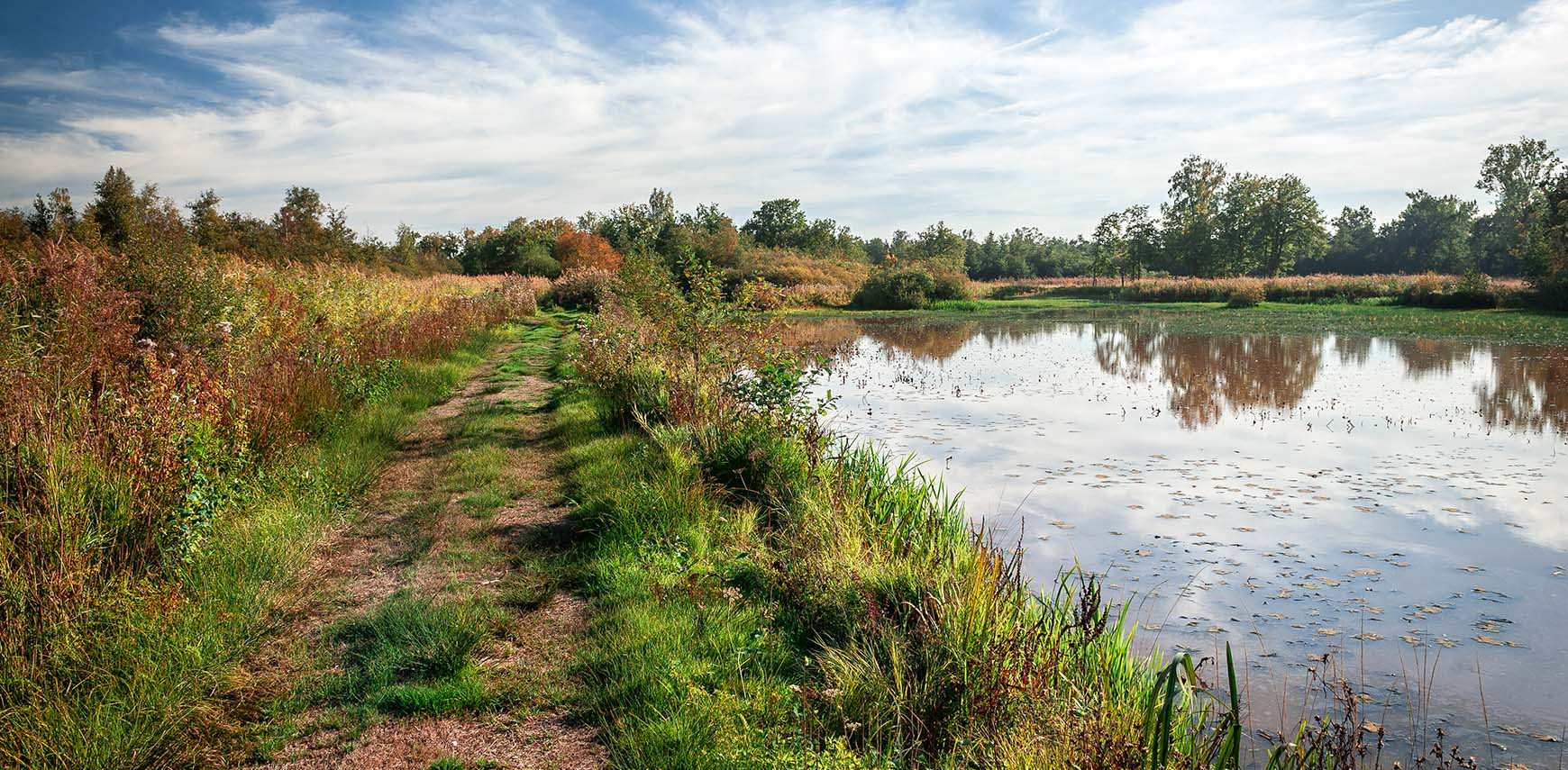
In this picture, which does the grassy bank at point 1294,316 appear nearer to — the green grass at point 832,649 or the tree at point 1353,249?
the green grass at point 832,649

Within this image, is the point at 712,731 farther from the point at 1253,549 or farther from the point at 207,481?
the point at 1253,549

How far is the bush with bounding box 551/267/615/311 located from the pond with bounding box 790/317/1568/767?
22.6 meters

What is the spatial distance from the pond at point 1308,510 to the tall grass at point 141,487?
4.41 m

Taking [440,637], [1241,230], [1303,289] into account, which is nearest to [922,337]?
[440,637]

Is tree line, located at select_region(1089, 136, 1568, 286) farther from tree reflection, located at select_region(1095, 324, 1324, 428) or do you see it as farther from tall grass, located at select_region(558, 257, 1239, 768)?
tall grass, located at select_region(558, 257, 1239, 768)

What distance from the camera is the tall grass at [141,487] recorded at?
3.17m

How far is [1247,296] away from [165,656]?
50.8 meters

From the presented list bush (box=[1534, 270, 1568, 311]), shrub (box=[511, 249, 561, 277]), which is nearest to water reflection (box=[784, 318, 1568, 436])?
bush (box=[1534, 270, 1568, 311])

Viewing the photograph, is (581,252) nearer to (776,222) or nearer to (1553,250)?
(776,222)

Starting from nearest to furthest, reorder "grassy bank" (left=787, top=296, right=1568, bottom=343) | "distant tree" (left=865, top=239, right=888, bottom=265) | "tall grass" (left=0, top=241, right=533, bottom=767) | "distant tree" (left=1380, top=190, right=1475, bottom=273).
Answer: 1. "tall grass" (left=0, top=241, right=533, bottom=767)
2. "grassy bank" (left=787, top=296, right=1568, bottom=343)
3. "distant tree" (left=1380, top=190, right=1475, bottom=273)
4. "distant tree" (left=865, top=239, right=888, bottom=265)

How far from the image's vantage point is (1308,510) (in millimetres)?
7523

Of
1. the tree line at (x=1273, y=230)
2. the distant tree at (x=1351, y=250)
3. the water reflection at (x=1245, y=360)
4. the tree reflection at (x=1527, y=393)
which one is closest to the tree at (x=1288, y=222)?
the tree line at (x=1273, y=230)

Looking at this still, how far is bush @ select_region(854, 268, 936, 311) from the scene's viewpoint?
47.7m

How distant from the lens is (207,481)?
5.02m
